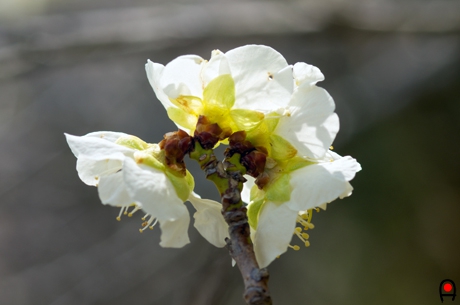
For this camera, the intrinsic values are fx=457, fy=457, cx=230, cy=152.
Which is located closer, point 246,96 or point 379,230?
point 246,96

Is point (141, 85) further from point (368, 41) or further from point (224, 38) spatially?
point (368, 41)

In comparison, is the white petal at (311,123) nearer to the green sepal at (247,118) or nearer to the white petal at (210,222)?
the green sepal at (247,118)

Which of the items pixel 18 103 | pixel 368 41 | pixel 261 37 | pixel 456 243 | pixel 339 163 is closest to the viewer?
pixel 339 163

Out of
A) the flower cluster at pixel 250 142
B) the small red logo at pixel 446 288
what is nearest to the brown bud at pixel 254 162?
the flower cluster at pixel 250 142

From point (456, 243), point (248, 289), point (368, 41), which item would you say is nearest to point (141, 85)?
point (368, 41)

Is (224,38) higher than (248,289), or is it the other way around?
(248,289)

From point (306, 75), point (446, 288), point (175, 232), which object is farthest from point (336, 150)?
point (175, 232)

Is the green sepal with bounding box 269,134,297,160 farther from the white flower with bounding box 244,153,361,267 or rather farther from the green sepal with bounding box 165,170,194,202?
the green sepal with bounding box 165,170,194,202
